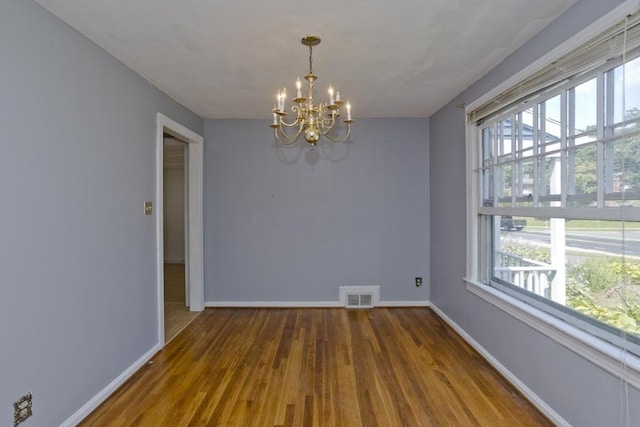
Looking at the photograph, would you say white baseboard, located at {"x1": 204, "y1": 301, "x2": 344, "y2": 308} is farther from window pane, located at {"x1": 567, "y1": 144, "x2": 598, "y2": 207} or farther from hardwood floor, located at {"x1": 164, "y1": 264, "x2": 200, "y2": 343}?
window pane, located at {"x1": 567, "y1": 144, "x2": 598, "y2": 207}

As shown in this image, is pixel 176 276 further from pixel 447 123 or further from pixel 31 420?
pixel 447 123

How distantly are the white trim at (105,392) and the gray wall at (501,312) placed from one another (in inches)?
112

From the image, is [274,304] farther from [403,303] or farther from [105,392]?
[105,392]

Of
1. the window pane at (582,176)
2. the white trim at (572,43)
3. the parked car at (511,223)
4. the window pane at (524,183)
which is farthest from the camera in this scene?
the parked car at (511,223)

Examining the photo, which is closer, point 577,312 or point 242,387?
point 577,312

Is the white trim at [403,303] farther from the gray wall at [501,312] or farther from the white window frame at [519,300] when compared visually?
the white window frame at [519,300]

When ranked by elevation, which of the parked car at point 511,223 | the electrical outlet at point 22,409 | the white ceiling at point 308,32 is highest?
the white ceiling at point 308,32

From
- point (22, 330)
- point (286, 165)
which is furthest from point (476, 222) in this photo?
point (22, 330)

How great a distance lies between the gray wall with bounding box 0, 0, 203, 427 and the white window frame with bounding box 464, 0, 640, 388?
Result: 286 centimetres

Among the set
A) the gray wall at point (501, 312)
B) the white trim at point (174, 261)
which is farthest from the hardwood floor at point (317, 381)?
the white trim at point (174, 261)

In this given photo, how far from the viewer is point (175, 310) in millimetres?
4352

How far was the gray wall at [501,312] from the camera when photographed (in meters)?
1.77

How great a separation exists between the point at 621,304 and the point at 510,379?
1.10m

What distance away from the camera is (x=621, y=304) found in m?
1.71
